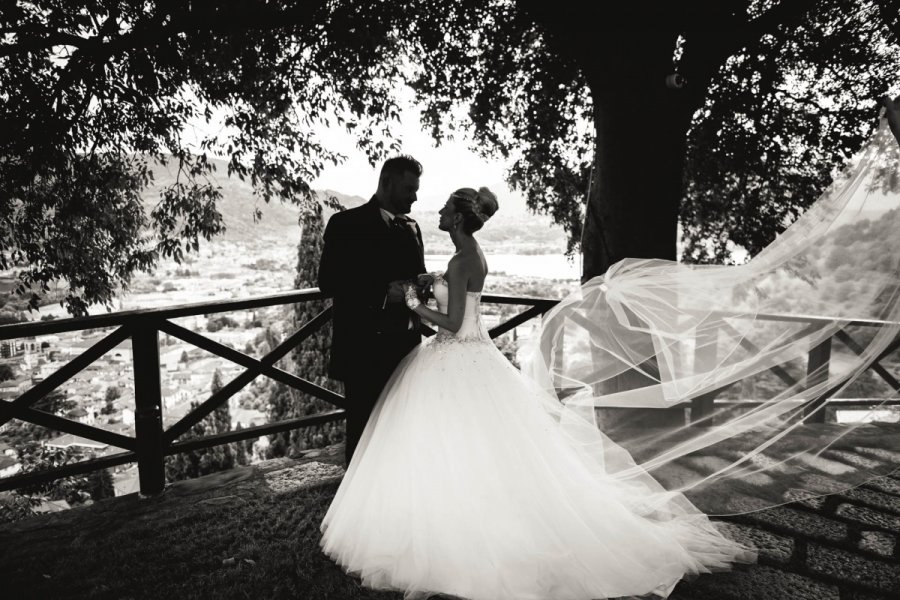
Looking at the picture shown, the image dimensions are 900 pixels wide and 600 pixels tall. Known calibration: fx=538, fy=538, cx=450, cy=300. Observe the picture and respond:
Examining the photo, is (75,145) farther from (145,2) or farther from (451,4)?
(451,4)

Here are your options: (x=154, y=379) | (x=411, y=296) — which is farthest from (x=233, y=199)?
(x=411, y=296)

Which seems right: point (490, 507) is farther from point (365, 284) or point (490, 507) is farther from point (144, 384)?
point (144, 384)

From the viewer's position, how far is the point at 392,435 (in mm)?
2904

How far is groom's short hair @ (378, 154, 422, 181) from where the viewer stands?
323 centimetres

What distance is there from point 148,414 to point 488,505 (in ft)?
8.34

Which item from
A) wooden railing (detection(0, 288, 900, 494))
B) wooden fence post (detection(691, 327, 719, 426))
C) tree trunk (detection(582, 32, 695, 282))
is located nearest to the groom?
wooden railing (detection(0, 288, 900, 494))

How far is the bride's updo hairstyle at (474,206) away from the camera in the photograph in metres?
2.98

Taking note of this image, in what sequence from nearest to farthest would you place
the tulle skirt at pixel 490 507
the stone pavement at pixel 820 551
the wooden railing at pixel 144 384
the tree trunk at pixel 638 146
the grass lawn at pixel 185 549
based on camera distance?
the tulle skirt at pixel 490 507 → the stone pavement at pixel 820 551 → the grass lawn at pixel 185 549 → the wooden railing at pixel 144 384 → the tree trunk at pixel 638 146

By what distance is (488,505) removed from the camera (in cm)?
A: 263

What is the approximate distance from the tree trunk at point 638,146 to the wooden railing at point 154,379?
1834 mm

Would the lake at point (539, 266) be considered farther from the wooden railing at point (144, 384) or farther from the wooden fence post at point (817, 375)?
the wooden fence post at point (817, 375)

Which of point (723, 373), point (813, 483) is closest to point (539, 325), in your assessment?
point (723, 373)

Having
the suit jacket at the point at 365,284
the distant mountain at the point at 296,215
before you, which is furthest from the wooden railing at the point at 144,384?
the distant mountain at the point at 296,215

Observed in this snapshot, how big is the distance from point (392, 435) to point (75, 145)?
4.87m
